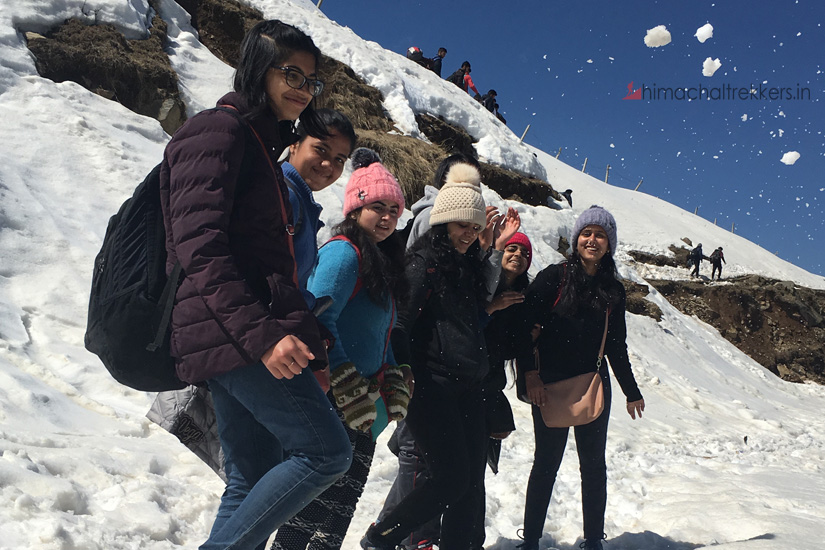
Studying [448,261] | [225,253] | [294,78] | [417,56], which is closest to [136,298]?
[225,253]

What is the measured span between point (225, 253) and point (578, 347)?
8.63ft

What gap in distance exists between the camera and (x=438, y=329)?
3.24m

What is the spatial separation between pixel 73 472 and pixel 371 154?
2160mm

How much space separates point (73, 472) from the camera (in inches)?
118

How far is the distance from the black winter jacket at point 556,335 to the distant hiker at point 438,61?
61.7 ft

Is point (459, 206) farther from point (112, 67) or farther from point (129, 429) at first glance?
point (112, 67)

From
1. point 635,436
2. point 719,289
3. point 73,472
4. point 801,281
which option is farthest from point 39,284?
point 801,281

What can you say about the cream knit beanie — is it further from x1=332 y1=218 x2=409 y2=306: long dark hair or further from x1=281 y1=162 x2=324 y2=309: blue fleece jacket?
x1=281 y1=162 x2=324 y2=309: blue fleece jacket

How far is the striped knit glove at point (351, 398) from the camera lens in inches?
97.3

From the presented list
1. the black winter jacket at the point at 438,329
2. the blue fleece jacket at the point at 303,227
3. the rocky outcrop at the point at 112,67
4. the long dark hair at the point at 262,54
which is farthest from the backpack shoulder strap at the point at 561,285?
the rocky outcrop at the point at 112,67

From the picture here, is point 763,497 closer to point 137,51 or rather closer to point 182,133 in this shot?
point 182,133

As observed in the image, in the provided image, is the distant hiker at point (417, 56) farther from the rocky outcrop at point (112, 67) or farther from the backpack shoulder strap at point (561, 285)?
the backpack shoulder strap at point (561, 285)

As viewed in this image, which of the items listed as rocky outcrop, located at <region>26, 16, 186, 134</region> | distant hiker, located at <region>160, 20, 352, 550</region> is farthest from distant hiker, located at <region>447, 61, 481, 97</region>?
distant hiker, located at <region>160, 20, 352, 550</region>

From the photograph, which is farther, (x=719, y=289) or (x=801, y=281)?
(x=801, y=281)
